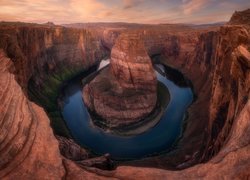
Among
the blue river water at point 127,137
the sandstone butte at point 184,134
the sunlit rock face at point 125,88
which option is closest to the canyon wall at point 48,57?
the sandstone butte at point 184,134

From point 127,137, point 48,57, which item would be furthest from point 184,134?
point 48,57

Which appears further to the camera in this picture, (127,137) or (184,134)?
(127,137)

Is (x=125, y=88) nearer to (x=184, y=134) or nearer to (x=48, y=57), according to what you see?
(x=184, y=134)

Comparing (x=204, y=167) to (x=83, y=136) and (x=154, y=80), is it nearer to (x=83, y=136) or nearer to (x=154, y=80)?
(x=83, y=136)

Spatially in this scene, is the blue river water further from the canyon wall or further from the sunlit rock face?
the sunlit rock face

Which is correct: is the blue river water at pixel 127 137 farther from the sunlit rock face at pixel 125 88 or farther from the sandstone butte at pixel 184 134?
the sunlit rock face at pixel 125 88

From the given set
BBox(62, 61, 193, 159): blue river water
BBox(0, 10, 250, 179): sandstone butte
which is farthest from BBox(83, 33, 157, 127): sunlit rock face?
BBox(0, 10, 250, 179): sandstone butte
